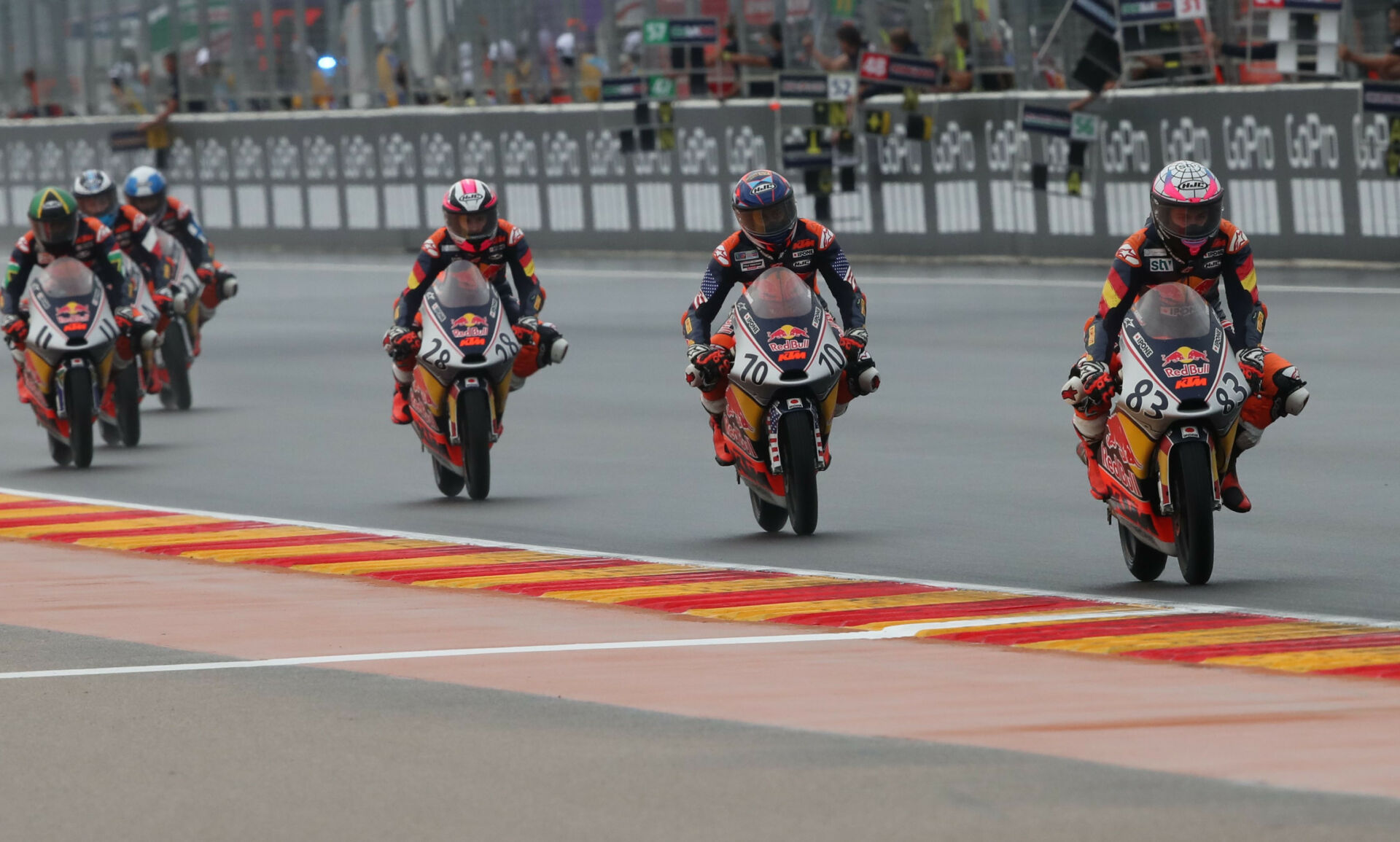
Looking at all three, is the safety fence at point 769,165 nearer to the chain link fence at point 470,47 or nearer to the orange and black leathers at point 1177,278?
the chain link fence at point 470,47

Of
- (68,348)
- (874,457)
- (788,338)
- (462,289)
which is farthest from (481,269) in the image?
(68,348)

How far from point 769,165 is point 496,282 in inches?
701

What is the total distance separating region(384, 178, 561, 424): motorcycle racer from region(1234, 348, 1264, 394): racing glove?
191 inches

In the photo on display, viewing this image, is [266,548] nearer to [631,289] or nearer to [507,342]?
[507,342]

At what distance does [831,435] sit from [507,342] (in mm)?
3138

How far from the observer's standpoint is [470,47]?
3766 cm

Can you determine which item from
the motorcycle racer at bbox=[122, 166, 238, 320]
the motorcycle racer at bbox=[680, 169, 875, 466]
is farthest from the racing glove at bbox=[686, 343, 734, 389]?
the motorcycle racer at bbox=[122, 166, 238, 320]

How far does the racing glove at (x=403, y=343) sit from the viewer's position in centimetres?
1433

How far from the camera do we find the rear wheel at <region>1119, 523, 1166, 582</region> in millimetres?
10703

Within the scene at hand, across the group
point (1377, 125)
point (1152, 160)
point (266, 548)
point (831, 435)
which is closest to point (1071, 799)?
point (266, 548)

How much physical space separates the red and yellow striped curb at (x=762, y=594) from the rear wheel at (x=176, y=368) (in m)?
5.36

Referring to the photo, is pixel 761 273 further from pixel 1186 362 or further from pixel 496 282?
pixel 1186 362

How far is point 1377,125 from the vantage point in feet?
80.2

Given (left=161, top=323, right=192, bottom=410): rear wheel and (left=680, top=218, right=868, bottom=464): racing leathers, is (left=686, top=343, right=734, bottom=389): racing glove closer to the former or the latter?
(left=680, top=218, right=868, bottom=464): racing leathers
